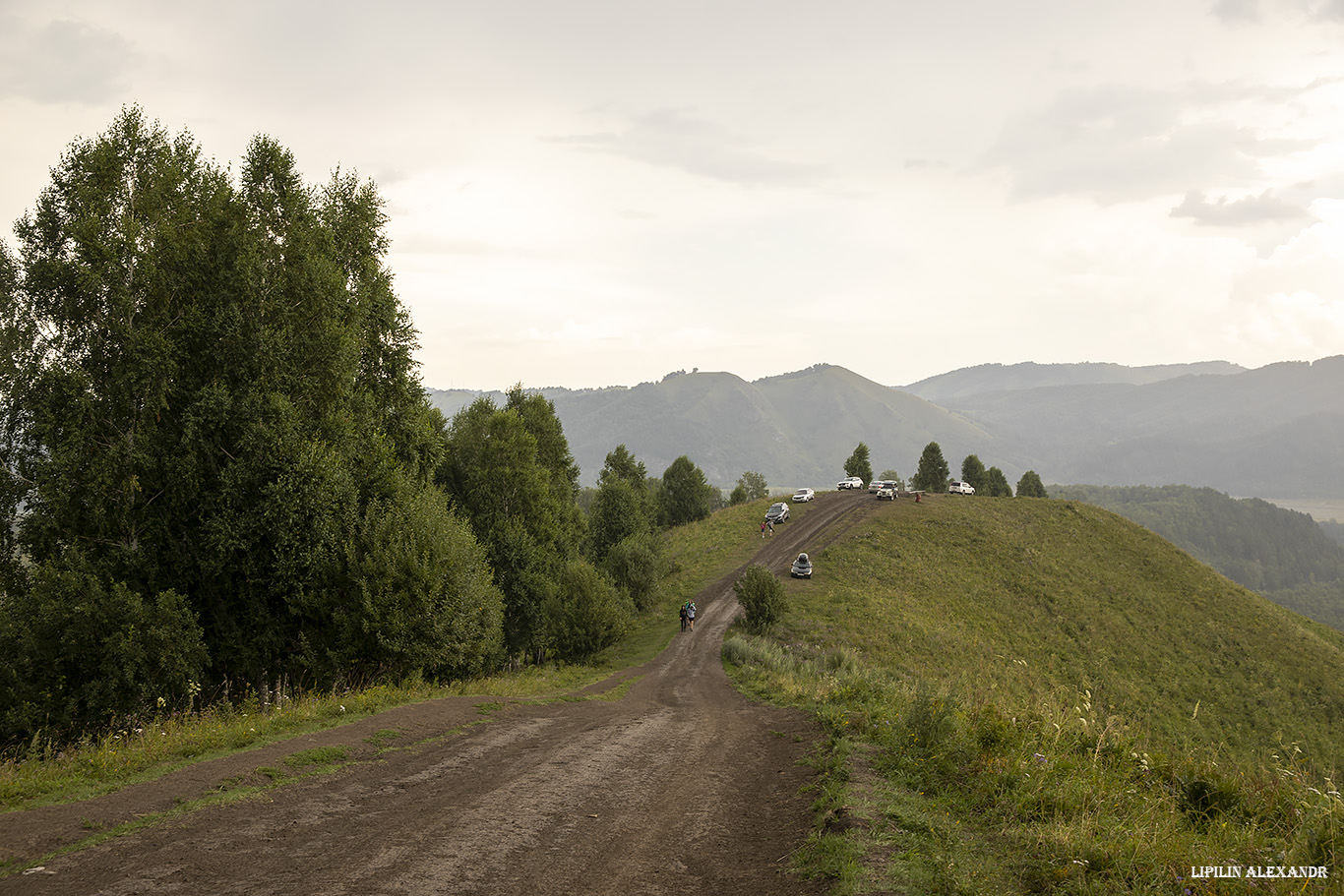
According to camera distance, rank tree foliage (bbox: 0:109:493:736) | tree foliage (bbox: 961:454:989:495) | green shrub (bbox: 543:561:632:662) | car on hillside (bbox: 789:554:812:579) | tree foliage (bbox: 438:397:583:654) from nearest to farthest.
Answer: tree foliage (bbox: 0:109:493:736)
green shrub (bbox: 543:561:632:662)
tree foliage (bbox: 438:397:583:654)
car on hillside (bbox: 789:554:812:579)
tree foliage (bbox: 961:454:989:495)

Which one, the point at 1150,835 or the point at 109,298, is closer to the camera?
the point at 1150,835

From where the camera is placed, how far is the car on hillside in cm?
5188

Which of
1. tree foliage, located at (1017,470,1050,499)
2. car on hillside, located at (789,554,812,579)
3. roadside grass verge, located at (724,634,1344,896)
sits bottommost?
car on hillside, located at (789,554,812,579)

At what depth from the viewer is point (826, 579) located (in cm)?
5153

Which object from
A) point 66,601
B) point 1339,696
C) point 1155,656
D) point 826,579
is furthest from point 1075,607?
point 66,601

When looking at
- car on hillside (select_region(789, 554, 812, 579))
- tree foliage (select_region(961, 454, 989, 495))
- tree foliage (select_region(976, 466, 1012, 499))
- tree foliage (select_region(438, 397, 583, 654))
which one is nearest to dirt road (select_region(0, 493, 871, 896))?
tree foliage (select_region(438, 397, 583, 654))

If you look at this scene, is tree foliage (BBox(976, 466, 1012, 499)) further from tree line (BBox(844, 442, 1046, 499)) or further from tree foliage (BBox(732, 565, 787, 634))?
tree foliage (BBox(732, 565, 787, 634))

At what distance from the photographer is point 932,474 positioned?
310ft

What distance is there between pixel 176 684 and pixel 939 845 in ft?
67.9

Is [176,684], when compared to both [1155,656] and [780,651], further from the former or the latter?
[1155,656]

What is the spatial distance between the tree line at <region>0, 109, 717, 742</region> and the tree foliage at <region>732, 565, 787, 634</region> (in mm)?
19476

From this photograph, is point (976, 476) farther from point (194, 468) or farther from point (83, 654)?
point (83, 654)

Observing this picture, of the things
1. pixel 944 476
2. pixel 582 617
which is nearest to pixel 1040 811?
pixel 582 617

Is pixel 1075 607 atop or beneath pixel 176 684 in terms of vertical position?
beneath
